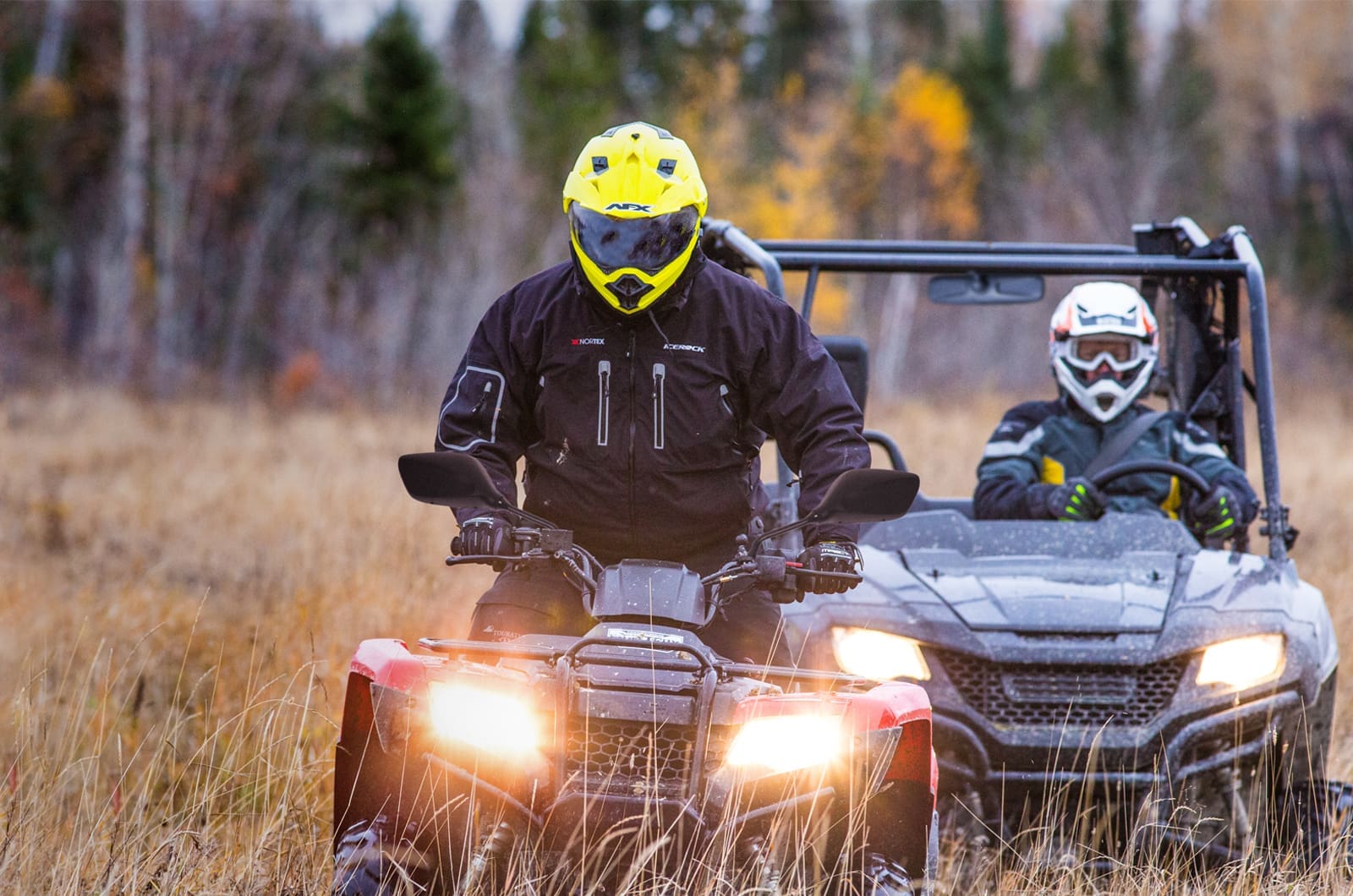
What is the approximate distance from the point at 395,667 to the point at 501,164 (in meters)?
32.8

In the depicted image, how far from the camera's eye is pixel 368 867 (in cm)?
330

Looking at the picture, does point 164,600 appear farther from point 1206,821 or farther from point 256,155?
point 256,155

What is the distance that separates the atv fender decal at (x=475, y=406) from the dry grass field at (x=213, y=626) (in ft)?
2.32

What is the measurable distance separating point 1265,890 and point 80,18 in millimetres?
34409

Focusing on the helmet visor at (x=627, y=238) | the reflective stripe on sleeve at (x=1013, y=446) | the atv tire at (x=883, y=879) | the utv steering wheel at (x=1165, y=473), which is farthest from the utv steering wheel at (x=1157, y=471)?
the atv tire at (x=883, y=879)

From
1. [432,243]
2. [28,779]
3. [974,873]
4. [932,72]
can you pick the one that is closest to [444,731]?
[974,873]

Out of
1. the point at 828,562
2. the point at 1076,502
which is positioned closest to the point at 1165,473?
the point at 1076,502

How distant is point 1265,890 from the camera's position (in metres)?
4.12

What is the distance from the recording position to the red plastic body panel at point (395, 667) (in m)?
3.31

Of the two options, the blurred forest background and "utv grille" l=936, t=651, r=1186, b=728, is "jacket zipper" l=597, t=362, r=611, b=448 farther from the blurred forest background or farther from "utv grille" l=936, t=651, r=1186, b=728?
the blurred forest background

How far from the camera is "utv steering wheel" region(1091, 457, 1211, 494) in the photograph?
226 inches

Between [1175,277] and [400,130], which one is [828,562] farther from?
[400,130]

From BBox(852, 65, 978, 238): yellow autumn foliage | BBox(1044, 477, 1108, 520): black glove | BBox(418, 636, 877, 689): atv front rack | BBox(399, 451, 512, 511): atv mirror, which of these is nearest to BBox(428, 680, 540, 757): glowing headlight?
BBox(418, 636, 877, 689): atv front rack

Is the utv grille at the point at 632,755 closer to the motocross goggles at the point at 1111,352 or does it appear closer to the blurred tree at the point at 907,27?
the motocross goggles at the point at 1111,352
